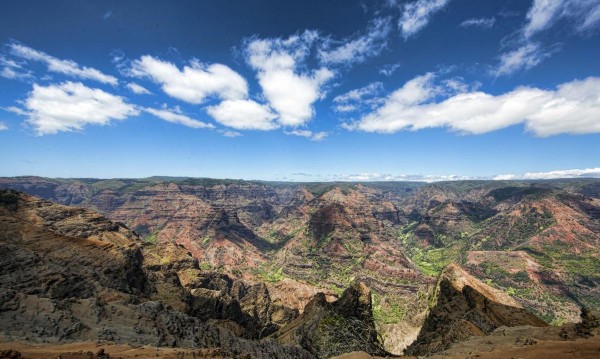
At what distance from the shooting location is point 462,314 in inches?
2303

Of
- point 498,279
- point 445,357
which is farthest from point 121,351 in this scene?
point 498,279

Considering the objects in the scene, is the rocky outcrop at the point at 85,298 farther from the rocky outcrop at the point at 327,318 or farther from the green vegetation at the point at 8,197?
the rocky outcrop at the point at 327,318

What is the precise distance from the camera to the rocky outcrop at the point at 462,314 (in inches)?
1881

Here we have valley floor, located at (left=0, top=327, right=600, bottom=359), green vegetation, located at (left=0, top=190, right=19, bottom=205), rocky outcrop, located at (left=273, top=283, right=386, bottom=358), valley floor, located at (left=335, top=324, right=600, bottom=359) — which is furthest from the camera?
green vegetation, located at (left=0, top=190, right=19, bottom=205)

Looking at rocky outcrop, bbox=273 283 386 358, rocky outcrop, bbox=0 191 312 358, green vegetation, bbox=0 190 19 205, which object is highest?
green vegetation, bbox=0 190 19 205

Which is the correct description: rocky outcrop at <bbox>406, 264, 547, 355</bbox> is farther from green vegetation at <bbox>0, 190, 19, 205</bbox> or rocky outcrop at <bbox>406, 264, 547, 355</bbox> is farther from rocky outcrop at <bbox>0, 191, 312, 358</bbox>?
green vegetation at <bbox>0, 190, 19, 205</bbox>

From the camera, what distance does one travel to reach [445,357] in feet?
89.5

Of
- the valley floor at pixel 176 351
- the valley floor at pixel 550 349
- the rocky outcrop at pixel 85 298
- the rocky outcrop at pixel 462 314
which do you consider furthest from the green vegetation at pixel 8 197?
the rocky outcrop at pixel 462 314

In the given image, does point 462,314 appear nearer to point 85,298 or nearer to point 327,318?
point 327,318

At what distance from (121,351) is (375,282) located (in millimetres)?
189258

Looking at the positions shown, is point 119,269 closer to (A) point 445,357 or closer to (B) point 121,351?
(B) point 121,351

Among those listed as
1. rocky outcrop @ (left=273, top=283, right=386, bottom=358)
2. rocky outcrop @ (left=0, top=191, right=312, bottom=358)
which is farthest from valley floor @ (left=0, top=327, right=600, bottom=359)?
rocky outcrop @ (left=273, top=283, right=386, bottom=358)

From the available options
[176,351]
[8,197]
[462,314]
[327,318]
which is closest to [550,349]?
[176,351]

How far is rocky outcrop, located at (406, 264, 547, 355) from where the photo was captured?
47781mm
